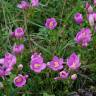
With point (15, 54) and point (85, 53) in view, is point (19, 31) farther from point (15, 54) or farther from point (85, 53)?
point (85, 53)

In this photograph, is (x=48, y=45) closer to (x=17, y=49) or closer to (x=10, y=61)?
(x=17, y=49)

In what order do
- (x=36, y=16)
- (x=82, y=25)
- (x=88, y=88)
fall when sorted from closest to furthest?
(x=88, y=88) → (x=82, y=25) → (x=36, y=16)

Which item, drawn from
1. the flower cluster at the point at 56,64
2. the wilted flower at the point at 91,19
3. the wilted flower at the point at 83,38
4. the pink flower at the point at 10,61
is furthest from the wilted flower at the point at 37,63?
the wilted flower at the point at 91,19

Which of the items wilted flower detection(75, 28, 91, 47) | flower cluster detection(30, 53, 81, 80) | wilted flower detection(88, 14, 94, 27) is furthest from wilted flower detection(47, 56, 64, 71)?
wilted flower detection(88, 14, 94, 27)

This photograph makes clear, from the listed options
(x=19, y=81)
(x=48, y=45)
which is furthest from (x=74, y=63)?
(x=48, y=45)

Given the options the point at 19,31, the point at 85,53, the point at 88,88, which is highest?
the point at 19,31

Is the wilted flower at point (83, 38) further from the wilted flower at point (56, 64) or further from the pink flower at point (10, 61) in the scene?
the pink flower at point (10, 61)

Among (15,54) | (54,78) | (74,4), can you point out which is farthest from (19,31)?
(74,4)
